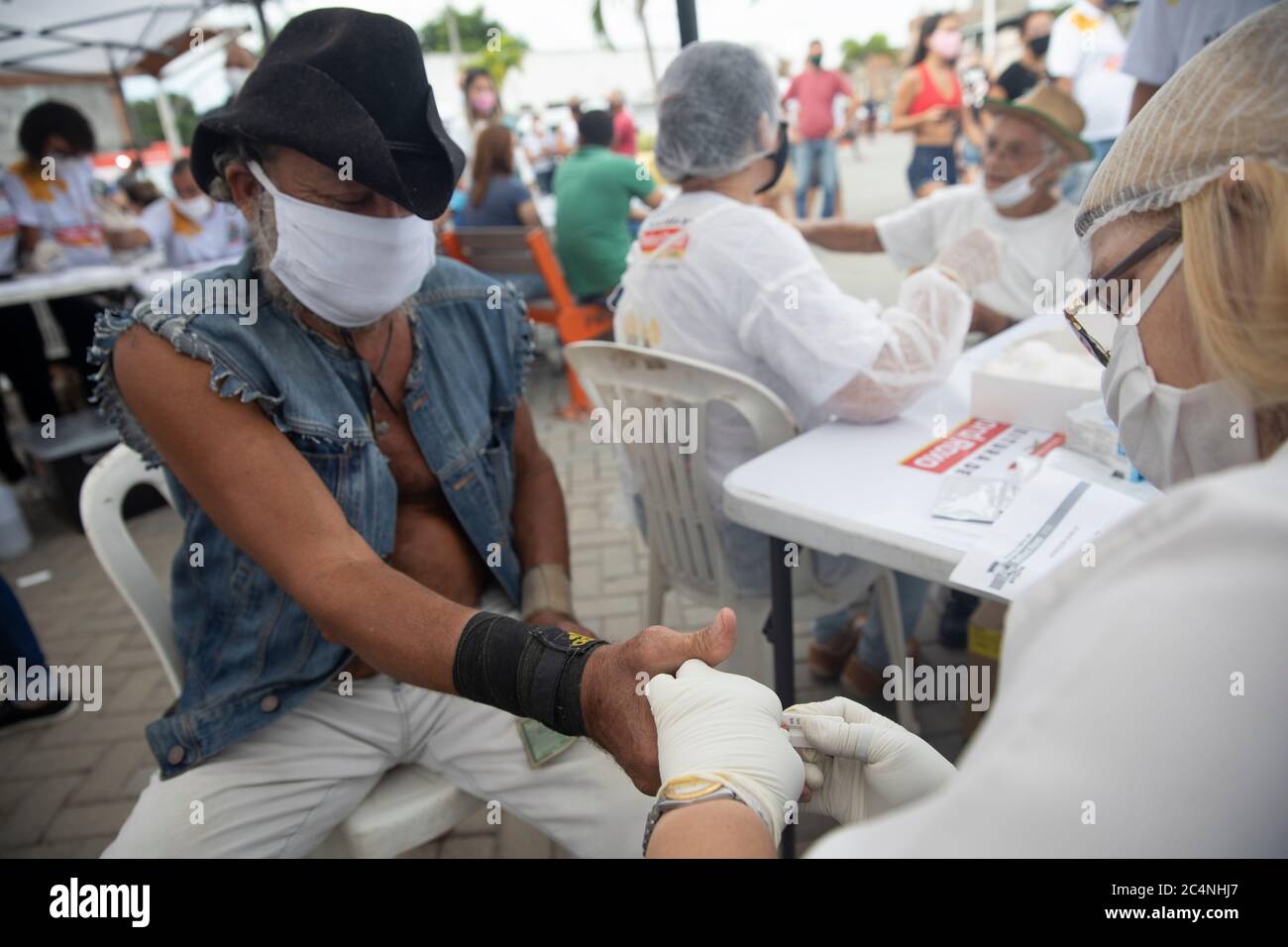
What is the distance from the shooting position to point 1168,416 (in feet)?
3.35

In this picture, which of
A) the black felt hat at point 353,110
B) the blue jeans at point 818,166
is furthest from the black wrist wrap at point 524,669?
the blue jeans at point 818,166

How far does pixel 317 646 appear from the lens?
1.62 m

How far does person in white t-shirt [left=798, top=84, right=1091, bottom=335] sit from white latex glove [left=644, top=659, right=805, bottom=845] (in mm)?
2544

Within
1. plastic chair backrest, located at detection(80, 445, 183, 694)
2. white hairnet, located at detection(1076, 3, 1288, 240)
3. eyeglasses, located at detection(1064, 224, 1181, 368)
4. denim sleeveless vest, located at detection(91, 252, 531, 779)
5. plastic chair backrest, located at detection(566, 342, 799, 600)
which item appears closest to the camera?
white hairnet, located at detection(1076, 3, 1288, 240)

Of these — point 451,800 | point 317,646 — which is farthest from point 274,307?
point 451,800

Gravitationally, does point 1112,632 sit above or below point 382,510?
above

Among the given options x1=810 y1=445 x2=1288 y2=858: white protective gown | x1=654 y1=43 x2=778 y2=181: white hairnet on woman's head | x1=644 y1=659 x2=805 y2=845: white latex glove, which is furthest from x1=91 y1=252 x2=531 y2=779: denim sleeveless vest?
x1=810 y1=445 x2=1288 y2=858: white protective gown

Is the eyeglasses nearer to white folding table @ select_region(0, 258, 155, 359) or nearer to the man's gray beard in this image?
the man's gray beard

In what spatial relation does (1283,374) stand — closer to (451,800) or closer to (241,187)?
(451,800)

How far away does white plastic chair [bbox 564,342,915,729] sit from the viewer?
199 cm

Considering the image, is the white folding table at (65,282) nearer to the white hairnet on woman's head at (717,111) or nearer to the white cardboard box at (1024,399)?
the white hairnet on woman's head at (717,111)

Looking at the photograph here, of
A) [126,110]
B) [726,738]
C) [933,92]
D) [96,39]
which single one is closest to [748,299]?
[726,738]
